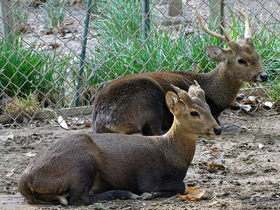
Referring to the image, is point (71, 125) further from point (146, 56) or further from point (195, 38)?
point (195, 38)

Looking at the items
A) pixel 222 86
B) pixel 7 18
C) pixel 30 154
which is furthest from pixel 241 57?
pixel 7 18

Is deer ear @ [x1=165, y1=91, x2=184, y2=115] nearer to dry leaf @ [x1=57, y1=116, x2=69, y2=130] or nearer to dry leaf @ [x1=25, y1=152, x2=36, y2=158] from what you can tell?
dry leaf @ [x1=25, y1=152, x2=36, y2=158]

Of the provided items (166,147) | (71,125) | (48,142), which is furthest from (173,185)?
(71,125)

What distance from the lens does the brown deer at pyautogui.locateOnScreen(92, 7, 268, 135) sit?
711 cm

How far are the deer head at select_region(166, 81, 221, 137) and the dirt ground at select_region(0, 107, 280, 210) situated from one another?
47 cm

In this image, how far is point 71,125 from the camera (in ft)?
26.2

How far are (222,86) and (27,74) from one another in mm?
2296

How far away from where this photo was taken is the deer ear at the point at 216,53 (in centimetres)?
803

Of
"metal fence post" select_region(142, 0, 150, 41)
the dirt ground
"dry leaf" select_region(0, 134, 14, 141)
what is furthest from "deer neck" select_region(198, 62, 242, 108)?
"dry leaf" select_region(0, 134, 14, 141)

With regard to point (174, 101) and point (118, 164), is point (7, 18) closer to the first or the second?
point (174, 101)

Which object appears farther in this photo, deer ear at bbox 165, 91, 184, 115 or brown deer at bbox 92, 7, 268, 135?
brown deer at bbox 92, 7, 268, 135

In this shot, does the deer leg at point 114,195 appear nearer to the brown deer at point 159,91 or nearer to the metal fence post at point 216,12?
the brown deer at point 159,91

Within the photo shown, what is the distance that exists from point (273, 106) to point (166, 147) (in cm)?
309

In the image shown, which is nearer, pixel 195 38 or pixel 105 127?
pixel 105 127
